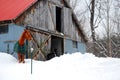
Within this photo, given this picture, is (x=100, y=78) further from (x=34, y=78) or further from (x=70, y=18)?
(x=70, y=18)

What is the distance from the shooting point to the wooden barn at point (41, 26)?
71.0 ft

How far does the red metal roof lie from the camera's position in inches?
851

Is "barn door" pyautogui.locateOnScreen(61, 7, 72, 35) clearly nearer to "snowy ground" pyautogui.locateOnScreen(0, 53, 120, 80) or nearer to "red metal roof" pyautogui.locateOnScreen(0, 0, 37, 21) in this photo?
"red metal roof" pyautogui.locateOnScreen(0, 0, 37, 21)

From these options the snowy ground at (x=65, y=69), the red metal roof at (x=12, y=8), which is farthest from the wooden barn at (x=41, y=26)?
the snowy ground at (x=65, y=69)

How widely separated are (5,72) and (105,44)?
3208 centimetres

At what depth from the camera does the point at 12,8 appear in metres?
23.0

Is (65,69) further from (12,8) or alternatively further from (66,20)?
(66,20)

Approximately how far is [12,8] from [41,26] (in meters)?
2.59

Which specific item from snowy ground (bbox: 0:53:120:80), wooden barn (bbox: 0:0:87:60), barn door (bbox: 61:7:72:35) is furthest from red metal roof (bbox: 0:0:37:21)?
barn door (bbox: 61:7:72:35)

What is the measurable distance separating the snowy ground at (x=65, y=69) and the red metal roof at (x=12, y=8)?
4.01 meters

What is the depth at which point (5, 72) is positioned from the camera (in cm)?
1579

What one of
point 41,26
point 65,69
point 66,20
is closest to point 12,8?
point 41,26

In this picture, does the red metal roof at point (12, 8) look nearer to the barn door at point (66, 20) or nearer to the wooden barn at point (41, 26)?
the wooden barn at point (41, 26)

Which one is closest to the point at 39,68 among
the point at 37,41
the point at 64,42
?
the point at 37,41
